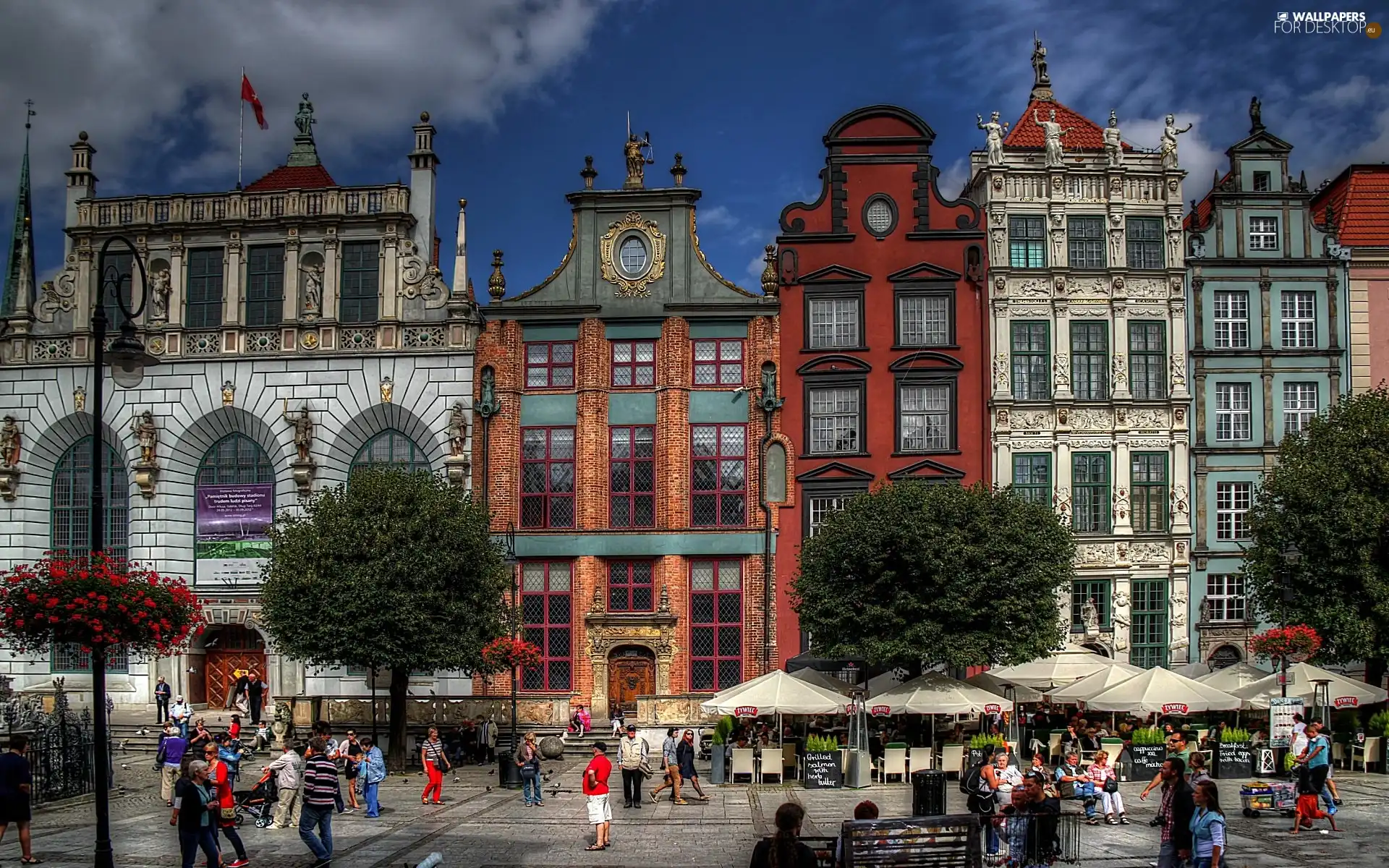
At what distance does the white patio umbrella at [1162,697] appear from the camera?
103 feet

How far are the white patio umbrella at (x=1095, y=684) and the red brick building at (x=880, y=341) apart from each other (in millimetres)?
8667

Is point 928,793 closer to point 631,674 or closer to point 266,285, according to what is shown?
point 631,674

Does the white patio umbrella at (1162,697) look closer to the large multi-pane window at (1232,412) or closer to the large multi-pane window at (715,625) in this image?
the large multi-pane window at (715,625)

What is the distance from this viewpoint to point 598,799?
21688 millimetres

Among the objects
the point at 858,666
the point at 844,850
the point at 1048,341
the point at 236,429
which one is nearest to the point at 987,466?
the point at 1048,341

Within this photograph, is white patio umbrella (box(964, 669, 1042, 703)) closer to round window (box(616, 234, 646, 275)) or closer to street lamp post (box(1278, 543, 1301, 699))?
street lamp post (box(1278, 543, 1301, 699))

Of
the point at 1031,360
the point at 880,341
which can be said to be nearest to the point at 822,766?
the point at 880,341

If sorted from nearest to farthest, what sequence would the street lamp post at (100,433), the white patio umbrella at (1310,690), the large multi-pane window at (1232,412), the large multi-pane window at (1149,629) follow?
the street lamp post at (100,433) → the white patio umbrella at (1310,690) → the large multi-pane window at (1149,629) → the large multi-pane window at (1232,412)

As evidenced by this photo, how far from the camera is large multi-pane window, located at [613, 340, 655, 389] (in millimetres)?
42844

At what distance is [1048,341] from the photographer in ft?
139

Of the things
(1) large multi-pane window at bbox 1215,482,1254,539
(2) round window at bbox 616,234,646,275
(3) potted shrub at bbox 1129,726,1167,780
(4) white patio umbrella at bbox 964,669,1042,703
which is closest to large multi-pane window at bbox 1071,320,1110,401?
(1) large multi-pane window at bbox 1215,482,1254,539

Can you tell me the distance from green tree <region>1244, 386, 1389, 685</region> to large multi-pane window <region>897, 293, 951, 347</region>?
10647 mm

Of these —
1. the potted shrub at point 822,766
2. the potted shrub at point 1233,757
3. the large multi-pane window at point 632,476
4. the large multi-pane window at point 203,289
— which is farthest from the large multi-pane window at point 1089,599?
the large multi-pane window at point 203,289

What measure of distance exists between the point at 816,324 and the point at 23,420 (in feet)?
79.8
